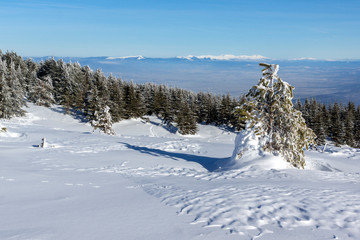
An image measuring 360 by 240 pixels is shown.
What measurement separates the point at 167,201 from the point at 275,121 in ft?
26.6

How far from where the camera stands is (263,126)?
12.4 m

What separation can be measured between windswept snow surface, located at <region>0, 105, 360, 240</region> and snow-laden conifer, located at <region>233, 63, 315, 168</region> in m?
1.25

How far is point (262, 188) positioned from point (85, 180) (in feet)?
21.3

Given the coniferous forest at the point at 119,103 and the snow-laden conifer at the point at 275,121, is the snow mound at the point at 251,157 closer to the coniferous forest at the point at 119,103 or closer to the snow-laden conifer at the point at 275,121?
the snow-laden conifer at the point at 275,121

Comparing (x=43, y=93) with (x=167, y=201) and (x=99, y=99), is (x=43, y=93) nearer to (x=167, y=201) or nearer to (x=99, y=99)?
(x=99, y=99)

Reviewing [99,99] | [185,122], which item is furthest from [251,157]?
[99,99]

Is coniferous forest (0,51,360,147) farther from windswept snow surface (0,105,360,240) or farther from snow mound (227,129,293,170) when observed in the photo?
windswept snow surface (0,105,360,240)

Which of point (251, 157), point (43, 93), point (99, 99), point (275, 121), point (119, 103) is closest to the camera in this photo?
point (251, 157)

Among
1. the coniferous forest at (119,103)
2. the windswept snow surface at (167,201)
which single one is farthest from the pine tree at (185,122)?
the windswept snow surface at (167,201)

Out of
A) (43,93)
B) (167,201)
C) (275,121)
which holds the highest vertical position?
(275,121)

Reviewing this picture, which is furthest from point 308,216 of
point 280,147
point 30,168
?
point 30,168

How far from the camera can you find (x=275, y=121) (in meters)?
12.6

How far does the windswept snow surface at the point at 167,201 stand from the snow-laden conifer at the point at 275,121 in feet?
4.11

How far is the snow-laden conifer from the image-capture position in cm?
1206
